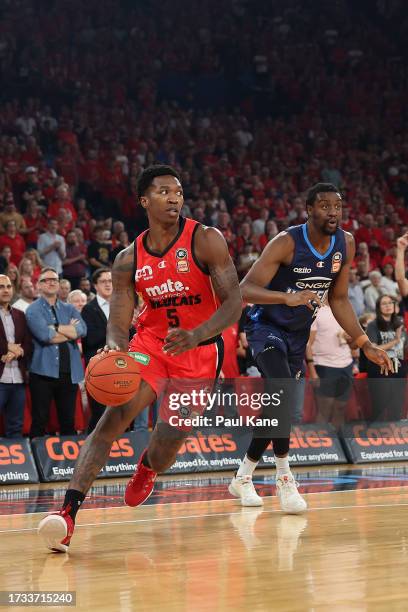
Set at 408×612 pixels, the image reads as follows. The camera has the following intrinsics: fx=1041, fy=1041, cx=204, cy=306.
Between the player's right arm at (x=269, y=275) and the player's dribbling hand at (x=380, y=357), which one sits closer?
the player's dribbling hand at (x=380, y=357)

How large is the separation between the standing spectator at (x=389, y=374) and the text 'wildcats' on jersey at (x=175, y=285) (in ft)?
20.7

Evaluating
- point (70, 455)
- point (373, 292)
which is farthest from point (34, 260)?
point (373, 292)

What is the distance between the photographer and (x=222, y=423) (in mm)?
11914

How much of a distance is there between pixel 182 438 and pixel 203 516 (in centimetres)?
152

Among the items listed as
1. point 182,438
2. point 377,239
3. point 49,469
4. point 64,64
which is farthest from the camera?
point 64,64

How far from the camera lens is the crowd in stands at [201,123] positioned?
16.6 metres

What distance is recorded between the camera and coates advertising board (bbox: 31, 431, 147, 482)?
11062 mm

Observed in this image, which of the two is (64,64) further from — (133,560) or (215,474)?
(133,560)

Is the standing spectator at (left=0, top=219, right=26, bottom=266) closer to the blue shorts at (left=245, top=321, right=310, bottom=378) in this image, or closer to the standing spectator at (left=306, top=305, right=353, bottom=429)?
the standing spectator at (left=306, top=305, right=353, bottom=429)

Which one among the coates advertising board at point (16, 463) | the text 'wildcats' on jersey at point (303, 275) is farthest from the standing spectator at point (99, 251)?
the text 'wildcats' on jersey at point (303, 275)

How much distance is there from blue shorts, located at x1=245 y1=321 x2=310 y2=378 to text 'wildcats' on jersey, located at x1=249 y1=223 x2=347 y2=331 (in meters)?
0.06

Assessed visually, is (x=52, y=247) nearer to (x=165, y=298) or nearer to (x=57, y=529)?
(x=165, y=298)

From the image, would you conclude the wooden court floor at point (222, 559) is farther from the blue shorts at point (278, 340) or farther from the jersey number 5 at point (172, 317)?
the jersey number 5 at point (172, 317)

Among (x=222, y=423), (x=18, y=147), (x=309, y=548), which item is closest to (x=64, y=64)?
(x=18, y=147)
